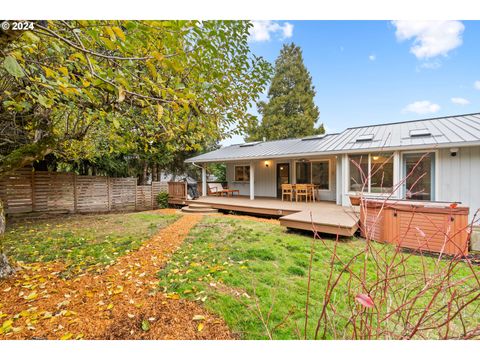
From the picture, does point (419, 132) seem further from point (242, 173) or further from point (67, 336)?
point (67, 336)

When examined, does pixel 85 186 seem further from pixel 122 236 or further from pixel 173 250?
pixel 173 250

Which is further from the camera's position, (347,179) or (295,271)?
(347,179)

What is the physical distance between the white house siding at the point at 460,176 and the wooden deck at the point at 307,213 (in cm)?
283

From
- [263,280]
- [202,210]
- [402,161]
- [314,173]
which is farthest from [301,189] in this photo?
[263,280]

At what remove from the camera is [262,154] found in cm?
1101

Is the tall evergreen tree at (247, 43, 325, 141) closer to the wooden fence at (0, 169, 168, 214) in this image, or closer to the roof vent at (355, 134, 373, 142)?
the wooden fence at (0, 169, 168, 214)

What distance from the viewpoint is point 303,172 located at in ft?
39.5

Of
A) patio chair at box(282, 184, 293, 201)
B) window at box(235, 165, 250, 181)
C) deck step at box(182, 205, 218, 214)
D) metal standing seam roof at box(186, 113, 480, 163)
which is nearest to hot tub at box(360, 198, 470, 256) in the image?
metal standing seam roof at box(186, 113, 480, 163)

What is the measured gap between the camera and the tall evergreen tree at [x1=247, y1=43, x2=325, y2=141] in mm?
24906

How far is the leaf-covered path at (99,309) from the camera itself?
7.11 feet

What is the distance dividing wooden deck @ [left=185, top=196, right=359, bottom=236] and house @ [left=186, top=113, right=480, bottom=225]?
3.05ft

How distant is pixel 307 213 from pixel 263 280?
13.9ft
